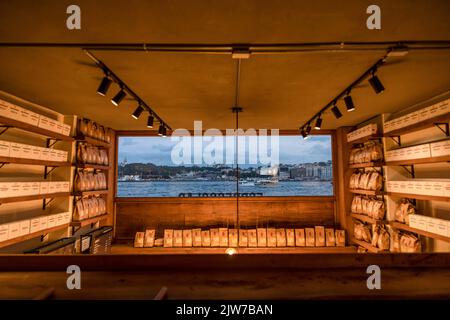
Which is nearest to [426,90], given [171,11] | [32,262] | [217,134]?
[171,11]

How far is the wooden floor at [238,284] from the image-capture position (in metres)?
1.12

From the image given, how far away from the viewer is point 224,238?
4.58m

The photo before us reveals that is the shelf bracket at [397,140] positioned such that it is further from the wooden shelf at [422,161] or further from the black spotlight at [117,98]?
the black spotlight at [117,98]

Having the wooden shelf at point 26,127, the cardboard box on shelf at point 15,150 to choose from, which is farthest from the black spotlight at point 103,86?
the cardboard box on shelf at point 15,150

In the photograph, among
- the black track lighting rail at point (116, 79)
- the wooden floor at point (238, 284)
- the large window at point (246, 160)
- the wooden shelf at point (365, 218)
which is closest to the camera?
the wooden floor at point (238, 284)

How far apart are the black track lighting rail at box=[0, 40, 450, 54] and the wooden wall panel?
3.47 metres

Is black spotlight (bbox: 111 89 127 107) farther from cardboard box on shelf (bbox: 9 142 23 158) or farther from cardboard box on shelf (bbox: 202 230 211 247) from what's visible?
cardboard box on shelf (bbox: 202 230 211 247)

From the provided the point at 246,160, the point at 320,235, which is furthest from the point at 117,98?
the point at 320,235

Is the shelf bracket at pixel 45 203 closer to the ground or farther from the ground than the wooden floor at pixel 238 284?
farther from the ground

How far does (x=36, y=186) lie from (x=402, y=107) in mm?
4605

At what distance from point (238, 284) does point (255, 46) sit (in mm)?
1569

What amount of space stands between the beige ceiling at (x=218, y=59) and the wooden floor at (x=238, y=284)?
1.46 meters

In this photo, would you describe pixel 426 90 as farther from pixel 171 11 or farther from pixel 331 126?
pixel 171 11

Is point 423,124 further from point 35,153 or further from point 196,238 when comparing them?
point 35,153
